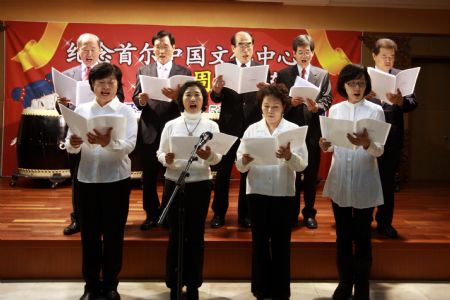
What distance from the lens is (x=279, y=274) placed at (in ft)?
8.70

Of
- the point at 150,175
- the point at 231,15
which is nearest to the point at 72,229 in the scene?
the point at 150,175

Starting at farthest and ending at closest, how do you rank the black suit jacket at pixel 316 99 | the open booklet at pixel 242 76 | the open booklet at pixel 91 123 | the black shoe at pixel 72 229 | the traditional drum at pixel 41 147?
the traditional drum at pixel 41 147 → the black suit jacket at pixel 316 99 → the black shoe at pixel 72 229 → the open booklet at pixel 242 76 → the open booklet at pixel 91 123

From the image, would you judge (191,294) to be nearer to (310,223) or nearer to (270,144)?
(270,144)

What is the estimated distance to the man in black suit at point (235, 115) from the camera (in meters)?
3.34

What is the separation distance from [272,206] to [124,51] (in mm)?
3493

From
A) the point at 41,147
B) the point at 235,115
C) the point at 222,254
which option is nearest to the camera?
the point at 222,254

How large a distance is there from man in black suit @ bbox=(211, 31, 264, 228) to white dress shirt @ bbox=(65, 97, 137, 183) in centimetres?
80

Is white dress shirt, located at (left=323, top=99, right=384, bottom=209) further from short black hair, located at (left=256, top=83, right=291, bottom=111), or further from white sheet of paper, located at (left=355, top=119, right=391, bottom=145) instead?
short black hair, located at (left=256, top=83, right=291, bottom=111)

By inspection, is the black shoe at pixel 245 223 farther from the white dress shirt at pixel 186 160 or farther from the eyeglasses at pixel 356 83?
the eyeglasses at pixel 356 83

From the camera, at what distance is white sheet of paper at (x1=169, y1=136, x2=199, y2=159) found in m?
2.48

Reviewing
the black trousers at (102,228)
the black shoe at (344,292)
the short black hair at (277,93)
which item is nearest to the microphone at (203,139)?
the short black hair at (277,93)

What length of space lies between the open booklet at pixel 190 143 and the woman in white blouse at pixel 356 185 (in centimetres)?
54

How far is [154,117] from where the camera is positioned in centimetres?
340

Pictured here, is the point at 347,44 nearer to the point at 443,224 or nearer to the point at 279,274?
the point at 443,224
